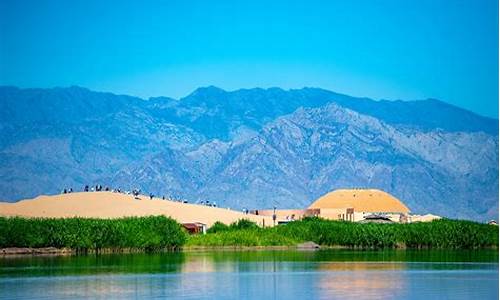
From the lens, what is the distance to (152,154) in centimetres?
15088

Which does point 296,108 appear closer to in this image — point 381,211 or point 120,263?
point 381,211

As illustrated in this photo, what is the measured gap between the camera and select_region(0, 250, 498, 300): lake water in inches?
1065

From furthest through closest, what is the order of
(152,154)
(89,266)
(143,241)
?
(152,154) < (143,241) < (89,266)

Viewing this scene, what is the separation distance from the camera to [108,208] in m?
70.2

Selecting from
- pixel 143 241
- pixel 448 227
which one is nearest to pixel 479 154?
pixel 448 227

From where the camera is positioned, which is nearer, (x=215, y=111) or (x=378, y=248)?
(x=378, y=248)

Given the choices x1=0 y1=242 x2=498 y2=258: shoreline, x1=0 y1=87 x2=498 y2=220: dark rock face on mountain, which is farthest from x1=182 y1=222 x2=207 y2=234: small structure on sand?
x1=0 y1=87 x2=498 y2=220: dark rock face on mountain

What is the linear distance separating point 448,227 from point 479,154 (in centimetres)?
8379

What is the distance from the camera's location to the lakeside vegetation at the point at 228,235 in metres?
48.2

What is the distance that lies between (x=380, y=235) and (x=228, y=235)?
294 inches

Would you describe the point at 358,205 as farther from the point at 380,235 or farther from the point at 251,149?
the point at 251,149

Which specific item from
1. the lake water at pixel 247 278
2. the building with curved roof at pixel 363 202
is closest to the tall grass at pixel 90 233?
the lake water at pixel 247 278

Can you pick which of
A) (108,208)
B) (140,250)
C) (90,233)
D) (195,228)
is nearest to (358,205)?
(108,208)

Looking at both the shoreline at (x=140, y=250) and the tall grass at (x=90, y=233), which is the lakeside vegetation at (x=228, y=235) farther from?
the shoreline at (x=140, y=250)
